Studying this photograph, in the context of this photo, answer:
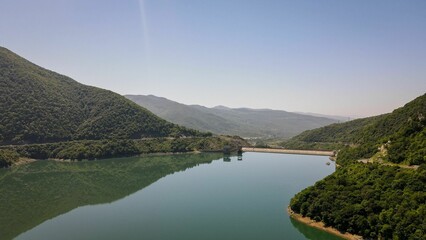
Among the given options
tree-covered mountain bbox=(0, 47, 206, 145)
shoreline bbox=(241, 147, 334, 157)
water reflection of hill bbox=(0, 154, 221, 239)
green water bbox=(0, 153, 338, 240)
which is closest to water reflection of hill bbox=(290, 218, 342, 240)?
green water bbox=(0, 153, 338, 240)

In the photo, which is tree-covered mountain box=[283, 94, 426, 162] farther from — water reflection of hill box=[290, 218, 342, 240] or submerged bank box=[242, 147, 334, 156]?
water reflection of hill box=[290, 218, 342, 240]

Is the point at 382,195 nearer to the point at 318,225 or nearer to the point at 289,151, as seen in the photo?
the point at 318,225

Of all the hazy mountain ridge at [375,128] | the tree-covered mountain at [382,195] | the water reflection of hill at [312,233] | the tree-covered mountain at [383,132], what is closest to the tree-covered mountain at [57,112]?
the tree-covered mountain at [383,132]

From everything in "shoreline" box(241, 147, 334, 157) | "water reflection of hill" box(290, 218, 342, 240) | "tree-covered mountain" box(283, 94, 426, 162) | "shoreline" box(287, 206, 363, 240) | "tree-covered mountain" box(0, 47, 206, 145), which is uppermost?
"tree-covered mountain" box(0, 47, 206, 145)

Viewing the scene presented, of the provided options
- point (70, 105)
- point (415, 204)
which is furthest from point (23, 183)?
point (415, 204)

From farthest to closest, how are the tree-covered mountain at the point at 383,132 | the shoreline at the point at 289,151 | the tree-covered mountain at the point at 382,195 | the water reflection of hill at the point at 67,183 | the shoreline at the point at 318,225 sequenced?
1. the shoreline at the point at 289,151
2. the water reflection of hill at the point at 67,183
3. the tree-covered mountain at the point at 383,132
4. the shoreline at the point at 318,225
5. the tree-covered mountain at the point at 382,195

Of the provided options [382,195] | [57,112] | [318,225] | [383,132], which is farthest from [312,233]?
[57,112]

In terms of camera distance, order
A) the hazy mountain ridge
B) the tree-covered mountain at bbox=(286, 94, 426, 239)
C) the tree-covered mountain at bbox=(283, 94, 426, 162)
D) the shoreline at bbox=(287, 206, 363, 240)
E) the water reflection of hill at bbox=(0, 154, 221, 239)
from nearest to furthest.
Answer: the tree-covered mountain at bbox=(286, 94, 426, 239) → the shoreline at bbox=(287, 206, 363, 240) → the tree-covered mountain at bbox=(283, 94, 426, 162) → the water reflection of hill at bbox=(0, 154, 221, 239) → the hazy mountain ridge

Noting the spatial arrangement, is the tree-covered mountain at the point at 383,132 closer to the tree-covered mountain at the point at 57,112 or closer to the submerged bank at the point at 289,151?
the submerged bank at the point at 289,151

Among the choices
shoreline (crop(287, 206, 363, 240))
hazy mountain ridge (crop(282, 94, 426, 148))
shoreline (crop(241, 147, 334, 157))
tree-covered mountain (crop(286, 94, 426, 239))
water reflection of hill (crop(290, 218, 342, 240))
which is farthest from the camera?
shoreline (crop(241, 147, 334, 157))
